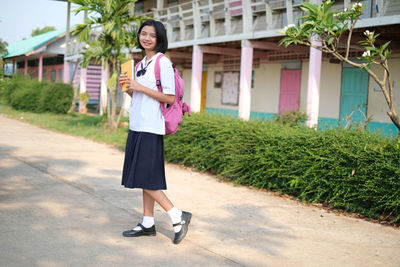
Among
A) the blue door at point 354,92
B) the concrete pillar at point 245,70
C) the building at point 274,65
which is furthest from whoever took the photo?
the blue door at point 354,92

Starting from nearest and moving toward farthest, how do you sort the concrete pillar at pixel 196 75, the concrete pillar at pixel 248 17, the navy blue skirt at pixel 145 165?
the navy blue skirt at pixel 145 165, the concrete pillar at pixel 248 17, the concrete pillar at pixel 196 75

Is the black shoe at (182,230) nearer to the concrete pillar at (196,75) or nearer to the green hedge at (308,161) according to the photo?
the green hedge at (308,161)

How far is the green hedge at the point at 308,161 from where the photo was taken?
5074mm

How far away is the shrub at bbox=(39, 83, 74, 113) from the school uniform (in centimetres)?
1686

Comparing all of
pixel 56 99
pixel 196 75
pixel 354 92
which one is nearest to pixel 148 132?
pixel 354 92

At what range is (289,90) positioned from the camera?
1575cm

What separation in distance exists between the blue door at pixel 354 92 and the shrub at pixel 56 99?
11.6 m

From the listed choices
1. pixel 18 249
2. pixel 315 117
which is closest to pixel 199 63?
pixel 315 117

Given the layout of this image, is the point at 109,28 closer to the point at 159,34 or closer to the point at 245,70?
the point at 245,70

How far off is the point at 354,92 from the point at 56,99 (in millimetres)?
12244

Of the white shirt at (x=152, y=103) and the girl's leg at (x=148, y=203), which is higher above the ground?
the white shirt at (x=152, y=103)

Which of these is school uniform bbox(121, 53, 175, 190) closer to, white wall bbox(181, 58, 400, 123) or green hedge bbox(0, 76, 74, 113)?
white wall bbox(181, 58, 400, 123)

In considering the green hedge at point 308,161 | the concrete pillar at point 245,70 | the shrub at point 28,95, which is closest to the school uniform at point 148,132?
A: the green hedge at point 308,161

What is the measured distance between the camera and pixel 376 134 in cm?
570
